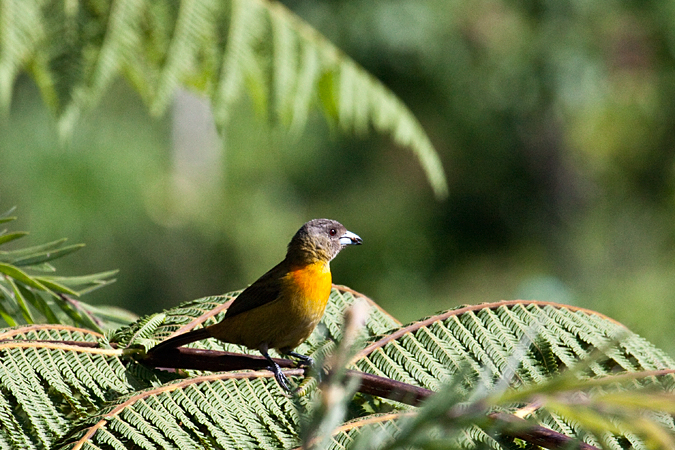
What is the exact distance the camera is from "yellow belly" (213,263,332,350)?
2268 mm

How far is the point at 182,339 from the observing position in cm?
205

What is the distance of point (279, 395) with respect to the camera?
6.15 ft

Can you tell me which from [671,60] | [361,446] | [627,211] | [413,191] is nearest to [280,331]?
[361,446]

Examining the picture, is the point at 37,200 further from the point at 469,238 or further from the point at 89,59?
the point at 89,59

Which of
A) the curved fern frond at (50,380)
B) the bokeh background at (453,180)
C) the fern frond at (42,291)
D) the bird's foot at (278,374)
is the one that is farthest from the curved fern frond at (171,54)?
the bokeh background at (453,180)

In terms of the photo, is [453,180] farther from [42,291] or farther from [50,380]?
[50,380]

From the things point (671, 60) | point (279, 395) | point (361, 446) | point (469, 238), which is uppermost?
point (671, 60)

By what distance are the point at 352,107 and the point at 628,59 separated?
319 inches

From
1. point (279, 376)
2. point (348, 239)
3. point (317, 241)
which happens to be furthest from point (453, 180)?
point (279, 376)

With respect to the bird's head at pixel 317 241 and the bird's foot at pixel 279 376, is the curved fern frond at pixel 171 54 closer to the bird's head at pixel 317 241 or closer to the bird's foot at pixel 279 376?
the bird's head at pixel 317 241

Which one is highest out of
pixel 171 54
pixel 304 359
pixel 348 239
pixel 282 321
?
pixel 171 54

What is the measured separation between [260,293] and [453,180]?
10031 millimetres

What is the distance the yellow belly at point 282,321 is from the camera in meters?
2.27

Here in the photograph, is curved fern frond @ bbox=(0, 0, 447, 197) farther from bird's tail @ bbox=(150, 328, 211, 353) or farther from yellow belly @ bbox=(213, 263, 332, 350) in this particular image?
bird's tail @ bbox=(150, 328, 211, 353)
